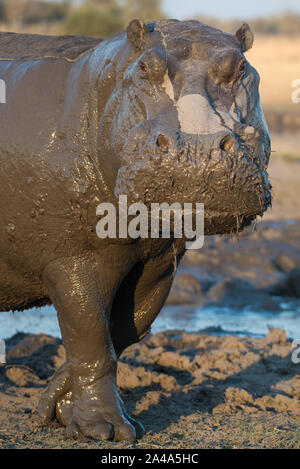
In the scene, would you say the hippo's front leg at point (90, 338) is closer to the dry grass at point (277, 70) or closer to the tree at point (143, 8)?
the dry grass at point (277, 70)

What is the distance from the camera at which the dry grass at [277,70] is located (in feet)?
74.6

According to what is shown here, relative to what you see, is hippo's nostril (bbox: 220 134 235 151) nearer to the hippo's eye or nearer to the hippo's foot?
the hippo's eye

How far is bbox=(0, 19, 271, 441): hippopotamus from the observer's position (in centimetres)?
347

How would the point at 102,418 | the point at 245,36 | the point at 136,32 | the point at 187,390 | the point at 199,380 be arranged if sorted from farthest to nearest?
the point at 199,380
the point at 187,390
the point at 102,418
the point at 245,36
the point at 136,32

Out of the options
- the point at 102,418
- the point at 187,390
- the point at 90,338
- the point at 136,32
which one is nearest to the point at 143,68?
the point at 136,32

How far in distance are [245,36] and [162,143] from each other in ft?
2.79

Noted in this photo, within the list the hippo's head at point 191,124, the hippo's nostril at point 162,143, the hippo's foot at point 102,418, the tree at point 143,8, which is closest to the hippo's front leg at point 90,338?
the hippo's foot at point 102,418

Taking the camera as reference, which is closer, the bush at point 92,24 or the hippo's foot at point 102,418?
the hippo's foot at point 102,418

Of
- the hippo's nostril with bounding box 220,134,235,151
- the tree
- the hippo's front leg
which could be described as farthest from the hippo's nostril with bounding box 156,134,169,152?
the tree

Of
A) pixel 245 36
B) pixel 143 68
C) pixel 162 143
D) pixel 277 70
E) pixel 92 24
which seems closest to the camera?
pixel 162 143

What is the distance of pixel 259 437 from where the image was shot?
171 inches

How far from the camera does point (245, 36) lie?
3.94m

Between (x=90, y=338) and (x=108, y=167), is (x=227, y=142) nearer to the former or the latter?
(x=108, y=167)
